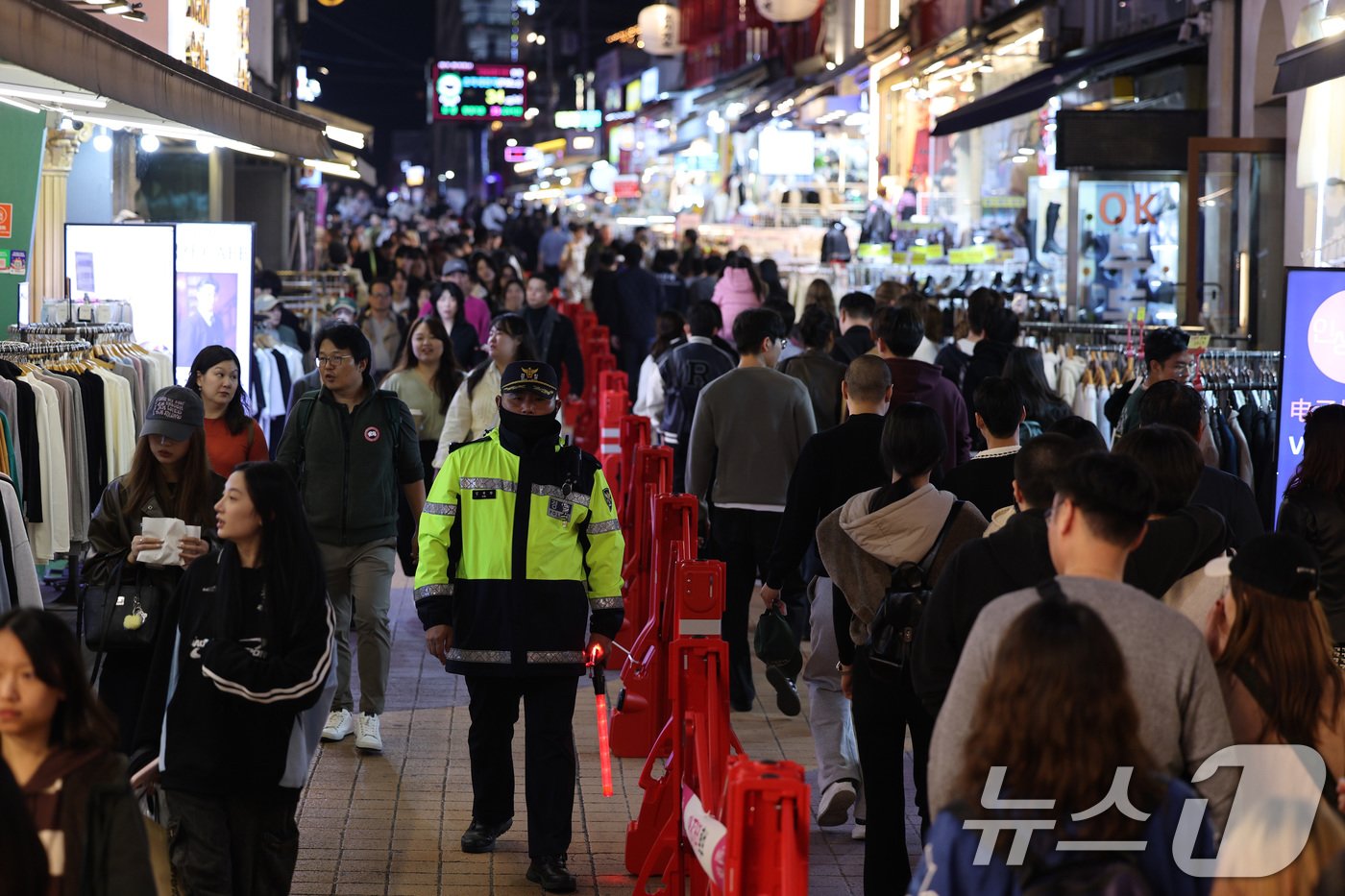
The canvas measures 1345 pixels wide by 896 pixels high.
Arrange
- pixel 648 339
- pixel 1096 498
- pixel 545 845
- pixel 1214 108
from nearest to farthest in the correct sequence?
pixel 1096 498
pixel 545 845
pixel 1214 108
pixel 648 339

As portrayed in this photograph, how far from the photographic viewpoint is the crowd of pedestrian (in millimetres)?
3156

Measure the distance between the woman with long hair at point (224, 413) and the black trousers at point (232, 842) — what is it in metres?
2.80

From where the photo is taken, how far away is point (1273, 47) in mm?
13648

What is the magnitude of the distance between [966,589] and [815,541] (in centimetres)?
264

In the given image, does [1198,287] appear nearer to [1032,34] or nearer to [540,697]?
[1032,34]

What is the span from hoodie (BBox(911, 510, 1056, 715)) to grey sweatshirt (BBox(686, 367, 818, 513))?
4353 millimetres

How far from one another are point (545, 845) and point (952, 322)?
322 inches

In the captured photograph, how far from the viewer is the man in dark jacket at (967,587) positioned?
163 inches

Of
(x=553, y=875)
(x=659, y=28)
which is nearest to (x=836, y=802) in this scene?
(x=553, y=875)

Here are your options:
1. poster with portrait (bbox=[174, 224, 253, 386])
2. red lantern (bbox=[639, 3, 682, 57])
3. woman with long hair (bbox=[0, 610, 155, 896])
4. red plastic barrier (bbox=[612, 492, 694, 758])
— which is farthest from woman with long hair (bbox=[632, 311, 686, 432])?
red lantern (bbox=[639, 3, 682, 57])

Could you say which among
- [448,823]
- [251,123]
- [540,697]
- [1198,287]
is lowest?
[448,823]

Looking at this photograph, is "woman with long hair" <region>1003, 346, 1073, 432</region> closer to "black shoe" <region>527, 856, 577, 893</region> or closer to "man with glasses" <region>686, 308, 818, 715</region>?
"man with glasses" <region>686, 308, 818, 715</region>

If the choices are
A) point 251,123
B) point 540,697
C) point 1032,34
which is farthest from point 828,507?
point 1032,34

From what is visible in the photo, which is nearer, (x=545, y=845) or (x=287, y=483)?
(x=287, y=483)
